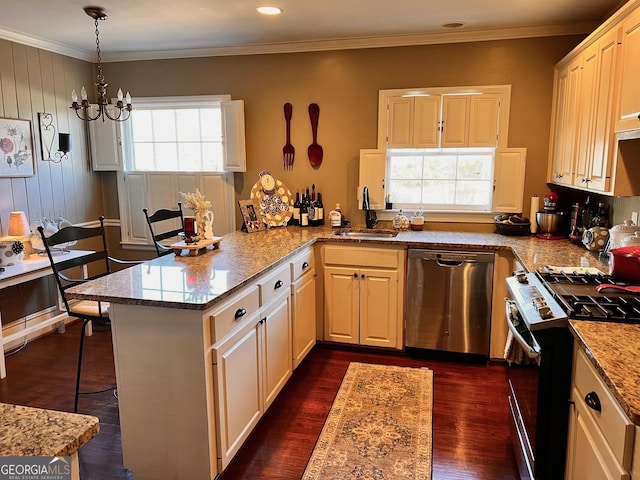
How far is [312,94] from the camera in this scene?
397cm

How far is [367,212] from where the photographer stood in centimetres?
395

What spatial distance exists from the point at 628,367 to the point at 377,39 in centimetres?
314

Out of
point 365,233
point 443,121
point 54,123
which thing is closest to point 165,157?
point 54,123

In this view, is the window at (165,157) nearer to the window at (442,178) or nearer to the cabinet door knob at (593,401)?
the window at (442,178)

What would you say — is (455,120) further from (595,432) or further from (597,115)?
(595,432)

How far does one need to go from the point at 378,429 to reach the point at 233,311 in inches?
44.0

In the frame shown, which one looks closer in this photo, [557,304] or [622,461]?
[622,461]

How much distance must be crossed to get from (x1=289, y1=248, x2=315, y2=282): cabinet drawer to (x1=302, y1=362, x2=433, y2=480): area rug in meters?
0.79

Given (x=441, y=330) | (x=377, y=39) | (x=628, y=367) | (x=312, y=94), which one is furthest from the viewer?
(x=312, y=94)

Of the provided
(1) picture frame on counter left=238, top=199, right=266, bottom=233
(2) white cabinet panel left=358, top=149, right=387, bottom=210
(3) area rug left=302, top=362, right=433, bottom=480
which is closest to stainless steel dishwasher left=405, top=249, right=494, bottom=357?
(3) area rug left=302, top=362, right=433, bottom=480

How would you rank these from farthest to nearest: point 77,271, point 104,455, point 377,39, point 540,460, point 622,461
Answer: point 77,271 < point 377,39 < point 104,455 < point 540,460 < point 622,461

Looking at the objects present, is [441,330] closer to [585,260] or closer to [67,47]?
[585,260]

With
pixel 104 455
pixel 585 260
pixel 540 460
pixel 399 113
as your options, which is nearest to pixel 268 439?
pixel 104 455

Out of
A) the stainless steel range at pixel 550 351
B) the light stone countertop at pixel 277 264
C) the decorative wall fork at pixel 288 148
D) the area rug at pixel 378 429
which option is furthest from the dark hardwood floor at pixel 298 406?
the decorative wall fork at pixel 288 148
